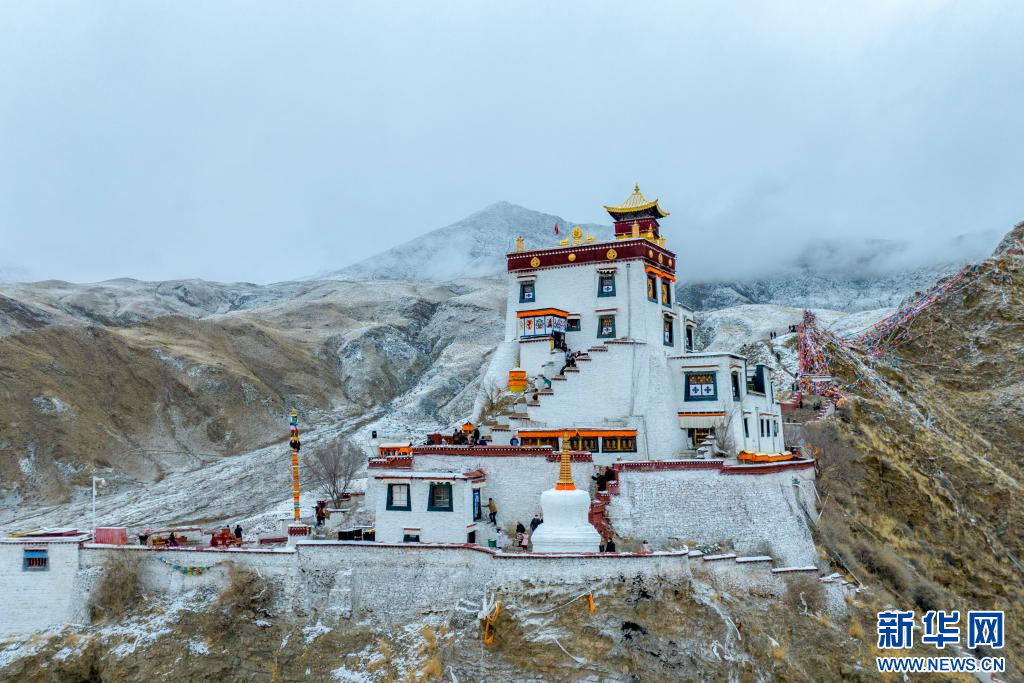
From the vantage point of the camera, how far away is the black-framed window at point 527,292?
46.9 m

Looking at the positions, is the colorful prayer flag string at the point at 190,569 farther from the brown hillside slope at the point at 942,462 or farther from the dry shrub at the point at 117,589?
the brown hillside slope at the point at 942,462

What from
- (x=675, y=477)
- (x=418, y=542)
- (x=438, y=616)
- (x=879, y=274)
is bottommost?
(x=438, y=616)

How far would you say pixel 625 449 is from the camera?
38.0 metres

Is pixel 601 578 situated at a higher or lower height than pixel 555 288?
lower

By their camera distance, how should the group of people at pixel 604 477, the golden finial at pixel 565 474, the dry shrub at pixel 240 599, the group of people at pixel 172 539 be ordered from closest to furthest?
1. the dry shrub at pixel 240 599
2. the golden finial at pixel 565 474
3. the group of people at pixel 172 539
4. the group of people at pixel 604 477

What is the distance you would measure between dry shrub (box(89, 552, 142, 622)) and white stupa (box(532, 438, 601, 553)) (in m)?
15.6

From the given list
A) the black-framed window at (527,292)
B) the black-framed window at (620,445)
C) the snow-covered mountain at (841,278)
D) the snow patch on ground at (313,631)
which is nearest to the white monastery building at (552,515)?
the black-framed window at (620,445)

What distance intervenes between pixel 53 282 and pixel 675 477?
159 metres

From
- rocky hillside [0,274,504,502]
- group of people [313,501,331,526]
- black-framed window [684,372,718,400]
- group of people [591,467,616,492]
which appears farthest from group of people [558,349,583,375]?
rocky hillside [0,274,504,502]

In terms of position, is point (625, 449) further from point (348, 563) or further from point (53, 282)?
point (53, 282)

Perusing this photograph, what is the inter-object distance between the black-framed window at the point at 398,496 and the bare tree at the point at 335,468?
46.9 ft

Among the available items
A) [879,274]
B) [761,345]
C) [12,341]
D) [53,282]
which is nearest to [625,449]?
[761,345]

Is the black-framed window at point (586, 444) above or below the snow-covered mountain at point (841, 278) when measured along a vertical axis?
below

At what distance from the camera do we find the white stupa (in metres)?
29.0
